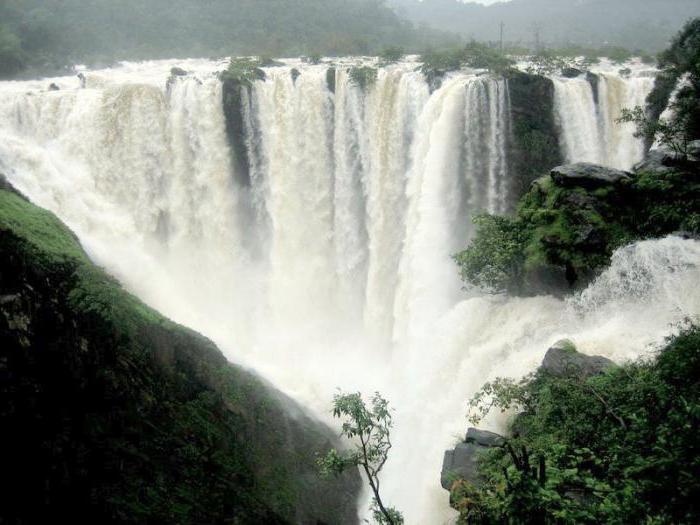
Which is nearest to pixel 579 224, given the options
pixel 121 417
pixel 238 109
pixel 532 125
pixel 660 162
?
pixel 660 162

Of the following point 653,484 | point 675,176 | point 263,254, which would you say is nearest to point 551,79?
point 675,176

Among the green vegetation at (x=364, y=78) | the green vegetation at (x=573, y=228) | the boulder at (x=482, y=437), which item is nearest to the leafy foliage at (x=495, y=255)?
the green vegetation at (x=573, y=228)

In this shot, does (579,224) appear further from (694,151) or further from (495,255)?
(694,151)

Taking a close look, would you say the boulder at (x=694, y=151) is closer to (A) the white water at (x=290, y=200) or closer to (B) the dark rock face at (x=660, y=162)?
(B) the dark rock face at (x=660, y=162)

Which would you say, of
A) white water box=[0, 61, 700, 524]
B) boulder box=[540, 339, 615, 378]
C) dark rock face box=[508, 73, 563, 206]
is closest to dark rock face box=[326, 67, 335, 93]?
white water box=[0, 61, 700, 524]

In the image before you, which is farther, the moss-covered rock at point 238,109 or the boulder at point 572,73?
the moss-covered rock at point 238,109

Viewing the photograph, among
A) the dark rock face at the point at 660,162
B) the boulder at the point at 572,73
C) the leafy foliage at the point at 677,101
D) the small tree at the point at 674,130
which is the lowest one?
the dark rock face at the point at 660,162

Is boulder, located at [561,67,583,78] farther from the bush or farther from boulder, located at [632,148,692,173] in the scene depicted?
the bush
